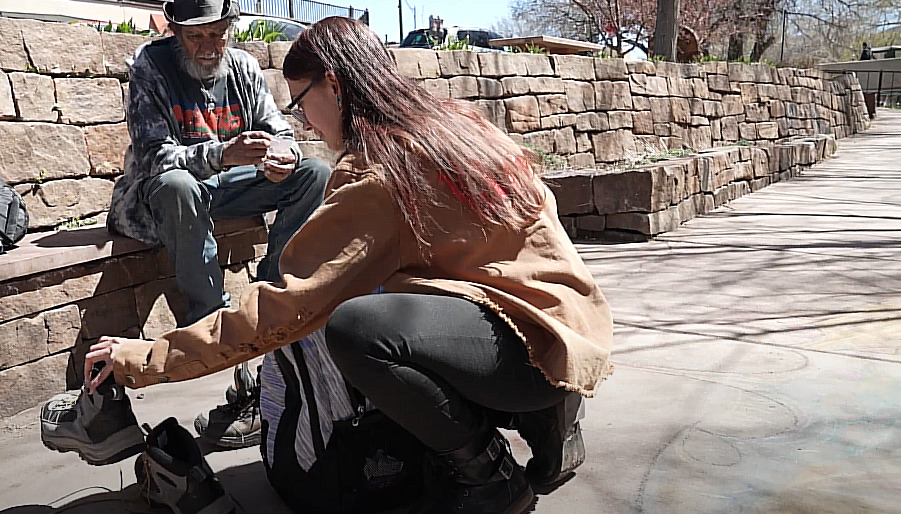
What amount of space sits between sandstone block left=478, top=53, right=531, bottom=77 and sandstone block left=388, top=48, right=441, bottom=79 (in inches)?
25.1

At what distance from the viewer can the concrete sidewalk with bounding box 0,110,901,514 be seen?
203 centimetres

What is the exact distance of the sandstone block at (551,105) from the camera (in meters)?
7.77

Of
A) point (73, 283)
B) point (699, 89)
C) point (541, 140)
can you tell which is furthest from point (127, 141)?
point (699, 89)

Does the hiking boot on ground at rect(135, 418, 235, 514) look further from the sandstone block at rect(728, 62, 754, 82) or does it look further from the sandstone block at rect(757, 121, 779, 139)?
the sandstone block at rect(757, 121, 779, 139)

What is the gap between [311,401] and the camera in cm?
193

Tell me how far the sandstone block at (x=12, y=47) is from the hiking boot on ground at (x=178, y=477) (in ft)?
7.70

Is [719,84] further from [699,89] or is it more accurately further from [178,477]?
[178,477]

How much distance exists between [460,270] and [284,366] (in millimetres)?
553

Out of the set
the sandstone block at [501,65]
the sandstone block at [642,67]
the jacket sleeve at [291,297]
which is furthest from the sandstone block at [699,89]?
the jacket sleeve at [291,297]

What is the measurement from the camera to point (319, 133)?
1887 mm

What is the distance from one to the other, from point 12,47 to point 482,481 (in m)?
2.97

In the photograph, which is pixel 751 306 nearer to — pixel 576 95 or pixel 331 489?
Answer: pixel 331 489

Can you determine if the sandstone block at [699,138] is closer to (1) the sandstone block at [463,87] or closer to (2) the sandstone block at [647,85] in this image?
(2) the sandstone block at [647,85]

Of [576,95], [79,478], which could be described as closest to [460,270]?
[79,478]
